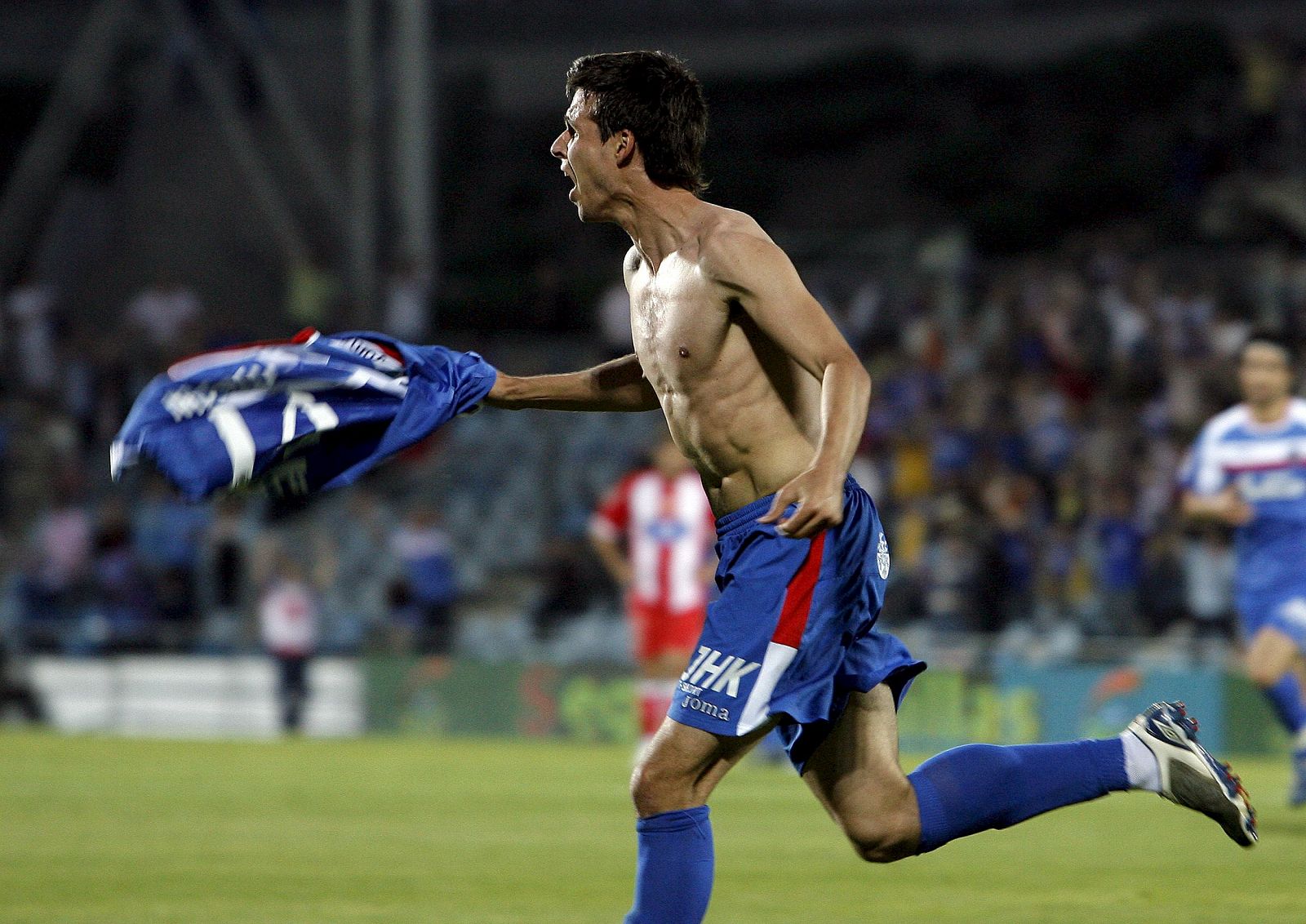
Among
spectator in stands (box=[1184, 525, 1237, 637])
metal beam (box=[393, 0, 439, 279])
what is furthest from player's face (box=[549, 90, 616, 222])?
metal beam (box=[393, 0, 439, 279])

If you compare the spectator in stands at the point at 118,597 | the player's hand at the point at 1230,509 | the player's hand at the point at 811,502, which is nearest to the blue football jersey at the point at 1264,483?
the player's hand at the point at 1230,509

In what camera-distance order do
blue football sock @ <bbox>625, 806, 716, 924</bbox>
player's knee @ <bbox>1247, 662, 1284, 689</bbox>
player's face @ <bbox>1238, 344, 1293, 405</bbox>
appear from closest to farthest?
blue football sock @ <bbox>625, 806, 716, 924</bbox>
player's knee @ <bbox>1247, 662, 1284, 689</bbox>
player's face @ <bbox>1238, 344, 1293, 405</bbox>

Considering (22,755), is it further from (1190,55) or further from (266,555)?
(1190,55)

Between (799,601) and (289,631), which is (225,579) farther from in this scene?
(799,601)

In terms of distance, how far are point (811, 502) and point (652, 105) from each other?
1.10 m

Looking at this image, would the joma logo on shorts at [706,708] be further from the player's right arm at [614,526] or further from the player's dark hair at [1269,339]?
the player's right arm at [614,526]

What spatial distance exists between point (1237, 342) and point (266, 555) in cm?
850

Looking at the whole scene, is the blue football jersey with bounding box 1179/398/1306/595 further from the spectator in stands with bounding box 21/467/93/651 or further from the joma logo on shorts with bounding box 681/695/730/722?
the spectator in stands with bounding box 21/467/93/651

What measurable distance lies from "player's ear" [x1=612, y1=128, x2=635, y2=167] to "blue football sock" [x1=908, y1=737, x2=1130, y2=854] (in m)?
1.67

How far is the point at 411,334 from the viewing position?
66.1ft

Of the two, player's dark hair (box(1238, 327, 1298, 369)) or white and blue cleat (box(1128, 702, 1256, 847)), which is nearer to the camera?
white and blue cleat (box(1128, 702, 1256, 847))

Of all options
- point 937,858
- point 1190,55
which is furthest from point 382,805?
point 1190,55

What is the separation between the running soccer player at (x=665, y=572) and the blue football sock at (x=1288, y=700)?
440 cm

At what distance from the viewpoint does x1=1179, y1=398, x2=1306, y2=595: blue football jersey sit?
31.1 ft
